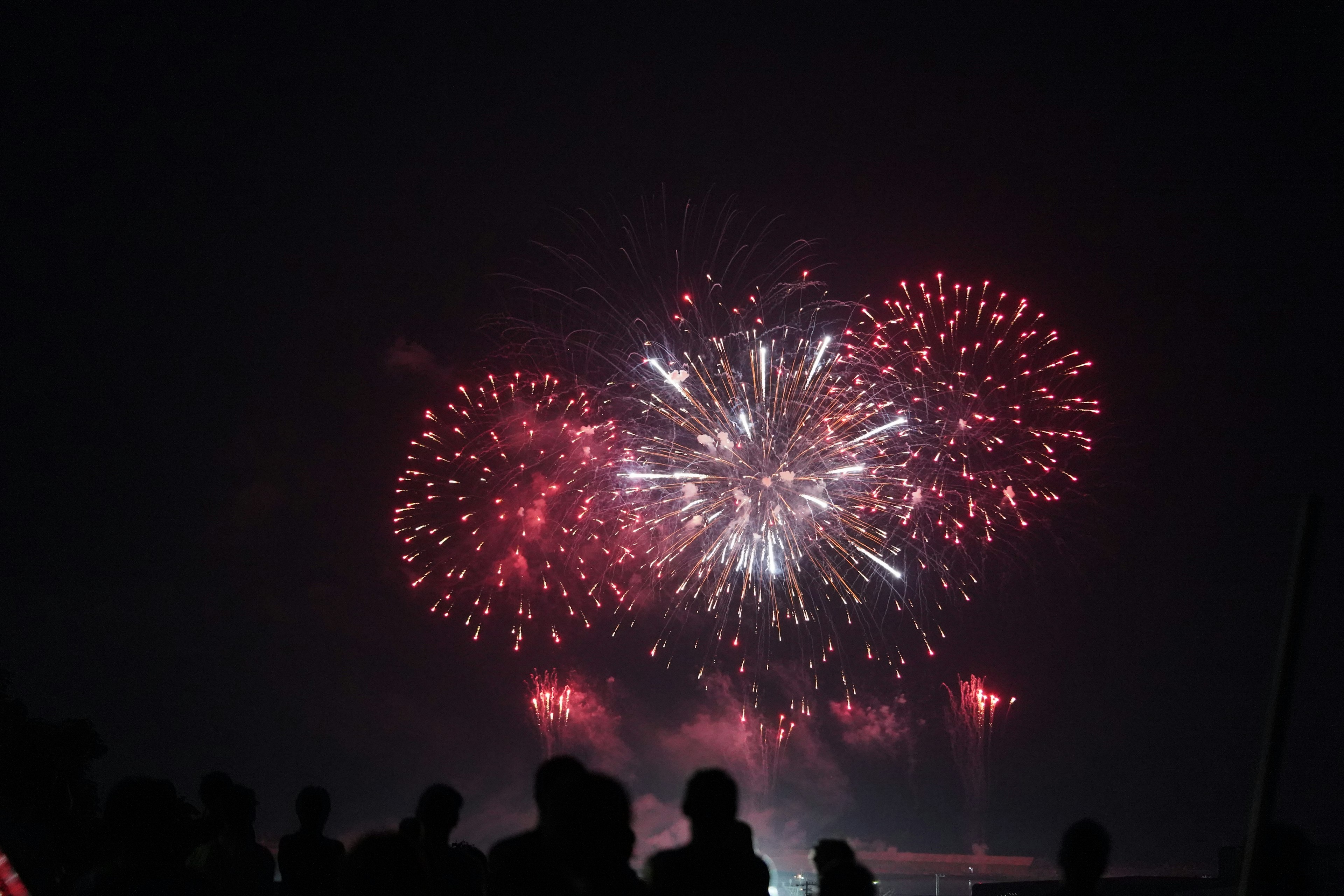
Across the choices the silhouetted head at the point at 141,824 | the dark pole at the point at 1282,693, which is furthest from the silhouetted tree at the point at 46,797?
the dark pole at the point at 1282,693

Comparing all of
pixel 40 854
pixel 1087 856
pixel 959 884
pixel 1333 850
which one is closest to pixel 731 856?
pixel 1087 856

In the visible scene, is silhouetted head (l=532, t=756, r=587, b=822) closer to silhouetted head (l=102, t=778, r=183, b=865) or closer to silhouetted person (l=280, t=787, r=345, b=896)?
silhouetted head (l=102, t=778, r=183, b=865)

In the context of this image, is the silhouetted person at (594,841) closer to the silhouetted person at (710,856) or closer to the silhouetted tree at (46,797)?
the silhouetted person at (710,856)

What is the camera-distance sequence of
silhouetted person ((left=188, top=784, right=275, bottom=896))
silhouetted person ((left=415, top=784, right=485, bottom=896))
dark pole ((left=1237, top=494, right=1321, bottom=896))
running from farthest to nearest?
silhouetted person ((left=188, top=784, right=275, bottom=896)) < silhouetted person ((left=415, top=784, right=485, bottom=896)) < dark pole ((left=1237, top=494, right=1321, bottom=896))

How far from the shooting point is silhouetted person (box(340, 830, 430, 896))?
182 inches

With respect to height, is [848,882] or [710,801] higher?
[710,801]

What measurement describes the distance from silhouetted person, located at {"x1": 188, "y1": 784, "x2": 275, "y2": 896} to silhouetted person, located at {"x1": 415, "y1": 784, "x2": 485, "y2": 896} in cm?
137

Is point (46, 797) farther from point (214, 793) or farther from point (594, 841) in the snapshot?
point (594, 841)

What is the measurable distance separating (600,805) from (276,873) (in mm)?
5335

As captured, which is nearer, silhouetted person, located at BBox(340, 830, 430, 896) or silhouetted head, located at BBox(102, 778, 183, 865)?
silhouetted person, located at BBox(340, 830, 430, 896)

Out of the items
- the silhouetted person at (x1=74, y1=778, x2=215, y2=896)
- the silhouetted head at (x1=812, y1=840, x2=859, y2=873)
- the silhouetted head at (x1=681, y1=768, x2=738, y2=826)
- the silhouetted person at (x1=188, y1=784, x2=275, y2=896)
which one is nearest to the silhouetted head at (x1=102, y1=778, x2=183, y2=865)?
the silhouetted person at (x1=74, y1=778, x2=215, y2=896)

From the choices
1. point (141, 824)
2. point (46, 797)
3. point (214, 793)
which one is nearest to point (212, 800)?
point (214, 793)

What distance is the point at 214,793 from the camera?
8242 mm

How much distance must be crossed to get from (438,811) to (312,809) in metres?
1.07
